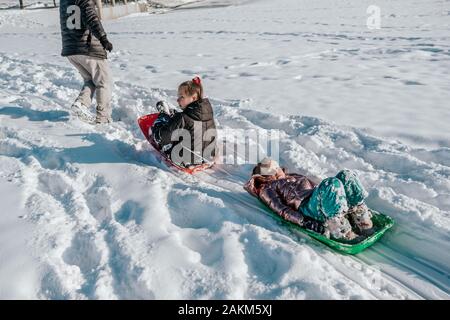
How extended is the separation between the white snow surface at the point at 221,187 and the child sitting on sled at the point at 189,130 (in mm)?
200

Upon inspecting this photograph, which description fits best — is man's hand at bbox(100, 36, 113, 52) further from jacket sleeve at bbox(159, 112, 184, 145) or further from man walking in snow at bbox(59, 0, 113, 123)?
jacket sleeve at bbox(159, 112, 184, 145)

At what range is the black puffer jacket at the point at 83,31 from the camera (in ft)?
17.0

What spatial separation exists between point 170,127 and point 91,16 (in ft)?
6.45

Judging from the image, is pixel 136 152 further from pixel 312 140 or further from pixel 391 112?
pixel 391 112

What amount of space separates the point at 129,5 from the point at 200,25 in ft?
38.5

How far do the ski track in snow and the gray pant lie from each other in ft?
0.89

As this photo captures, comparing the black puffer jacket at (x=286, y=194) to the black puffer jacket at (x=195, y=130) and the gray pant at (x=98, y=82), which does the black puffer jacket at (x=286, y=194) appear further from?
the gray pant at (x=98, y=82)

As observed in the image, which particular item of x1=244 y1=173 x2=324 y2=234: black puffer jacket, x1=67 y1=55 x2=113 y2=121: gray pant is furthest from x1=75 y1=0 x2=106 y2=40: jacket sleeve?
x1=244 y1=173 x2=324 y2=234: black puffer jacket

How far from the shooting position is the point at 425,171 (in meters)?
4.17

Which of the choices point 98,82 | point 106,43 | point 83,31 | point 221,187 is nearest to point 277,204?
point 221,187

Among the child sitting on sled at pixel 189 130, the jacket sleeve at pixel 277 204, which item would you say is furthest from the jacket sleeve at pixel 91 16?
the jacket sleeve at pixel 277 204

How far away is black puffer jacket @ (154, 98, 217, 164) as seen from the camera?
4207 millimetres

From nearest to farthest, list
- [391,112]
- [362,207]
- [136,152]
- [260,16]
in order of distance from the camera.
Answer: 1. [362,207]
2. [136,152]
3. [391,112]
4. [260,16]
